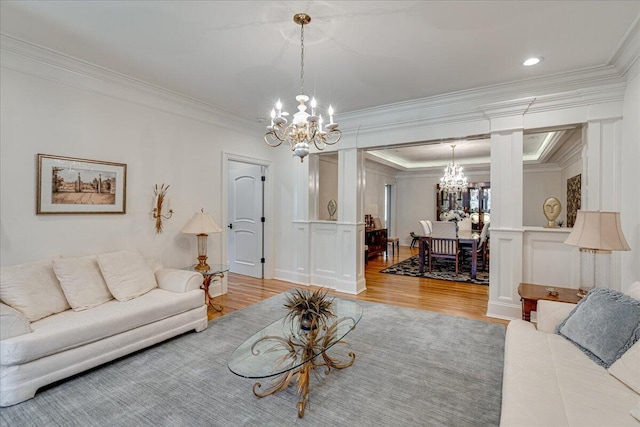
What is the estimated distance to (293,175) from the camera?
17.7 feet

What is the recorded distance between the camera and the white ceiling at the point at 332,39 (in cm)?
220

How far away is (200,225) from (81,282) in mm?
1364

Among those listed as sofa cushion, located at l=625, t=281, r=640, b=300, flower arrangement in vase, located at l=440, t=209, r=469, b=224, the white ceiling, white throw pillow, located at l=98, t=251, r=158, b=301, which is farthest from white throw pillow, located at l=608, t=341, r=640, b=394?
flower arrangement in vase, located at l=440, t=209, r=469, b=224

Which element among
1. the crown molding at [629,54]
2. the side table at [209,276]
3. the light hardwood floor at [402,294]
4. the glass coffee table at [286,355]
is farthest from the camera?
the light hardwood floor at [402,294]

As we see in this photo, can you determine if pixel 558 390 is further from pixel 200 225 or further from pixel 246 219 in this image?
pixel 246 219

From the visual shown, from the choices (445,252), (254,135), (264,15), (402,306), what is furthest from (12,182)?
(445,252)

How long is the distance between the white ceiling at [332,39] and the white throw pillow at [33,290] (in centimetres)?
202

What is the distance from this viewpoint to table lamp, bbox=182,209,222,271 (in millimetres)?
3797

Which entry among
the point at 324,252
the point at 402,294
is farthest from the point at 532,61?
the point at 324,252

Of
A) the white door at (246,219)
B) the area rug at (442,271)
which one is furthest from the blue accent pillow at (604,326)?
the white door at (246,219)

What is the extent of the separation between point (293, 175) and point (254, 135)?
3.16 ft

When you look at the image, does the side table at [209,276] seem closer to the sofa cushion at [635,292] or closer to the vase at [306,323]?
the vase at [306,323]

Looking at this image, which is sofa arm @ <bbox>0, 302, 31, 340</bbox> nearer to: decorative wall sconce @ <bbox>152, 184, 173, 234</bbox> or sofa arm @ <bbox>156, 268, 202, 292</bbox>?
sofa arm @ <bbox>156, 268, 202, 292</bbox>

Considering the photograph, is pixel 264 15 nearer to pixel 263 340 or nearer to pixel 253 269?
pixel 263 340
